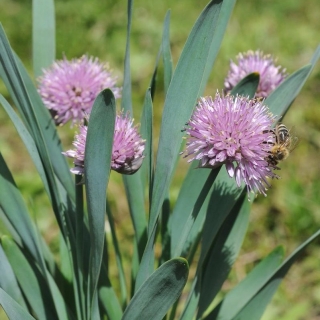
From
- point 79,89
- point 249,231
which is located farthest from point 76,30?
point 79,89

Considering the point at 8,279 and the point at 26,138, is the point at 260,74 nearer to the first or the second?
the point at 26,138

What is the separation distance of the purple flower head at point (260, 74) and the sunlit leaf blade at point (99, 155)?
447 millimetres

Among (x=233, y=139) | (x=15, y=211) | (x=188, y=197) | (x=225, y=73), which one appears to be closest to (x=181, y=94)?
(x=233, y=139)

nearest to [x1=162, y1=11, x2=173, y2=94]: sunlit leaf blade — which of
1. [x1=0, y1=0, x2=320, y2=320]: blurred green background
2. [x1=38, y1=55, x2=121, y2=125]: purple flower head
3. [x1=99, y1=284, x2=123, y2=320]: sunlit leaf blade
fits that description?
[x1=38, y1=55, x2=121, y2=125]: purple flower head

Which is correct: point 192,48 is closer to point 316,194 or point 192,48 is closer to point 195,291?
point 195,291

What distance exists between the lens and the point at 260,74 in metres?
1.09

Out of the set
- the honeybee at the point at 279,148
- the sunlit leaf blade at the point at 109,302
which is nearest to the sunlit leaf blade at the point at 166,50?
the honeybee at the point at 279,148

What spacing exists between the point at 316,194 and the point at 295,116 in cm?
54

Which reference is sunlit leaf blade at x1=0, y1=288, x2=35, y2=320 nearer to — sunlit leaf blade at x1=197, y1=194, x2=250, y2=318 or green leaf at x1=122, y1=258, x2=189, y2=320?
green leaf at x1=122, y1=258, x2=189, y2=320

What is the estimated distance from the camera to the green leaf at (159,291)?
72 cm

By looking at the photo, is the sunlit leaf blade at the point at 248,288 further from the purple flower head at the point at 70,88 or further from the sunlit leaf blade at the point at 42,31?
the sunlit leaf blade at the point at 42,31

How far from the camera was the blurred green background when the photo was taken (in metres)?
1.88

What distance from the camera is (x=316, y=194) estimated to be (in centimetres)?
203

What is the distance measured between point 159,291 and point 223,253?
0.27 meters
